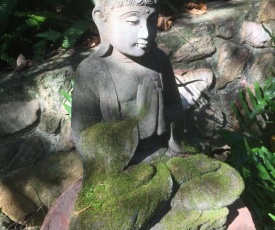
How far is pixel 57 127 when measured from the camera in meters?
2.79

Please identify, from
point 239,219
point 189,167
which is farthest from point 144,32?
point 239,219

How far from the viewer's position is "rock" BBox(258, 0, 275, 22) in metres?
3.26

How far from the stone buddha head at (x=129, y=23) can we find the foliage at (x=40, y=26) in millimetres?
1126

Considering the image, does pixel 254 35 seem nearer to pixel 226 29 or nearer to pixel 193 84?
pixel 226 29

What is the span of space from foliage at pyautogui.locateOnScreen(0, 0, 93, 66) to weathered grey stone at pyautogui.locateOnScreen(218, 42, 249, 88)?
955 mm

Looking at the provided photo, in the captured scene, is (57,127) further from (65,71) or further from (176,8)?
(176,8)

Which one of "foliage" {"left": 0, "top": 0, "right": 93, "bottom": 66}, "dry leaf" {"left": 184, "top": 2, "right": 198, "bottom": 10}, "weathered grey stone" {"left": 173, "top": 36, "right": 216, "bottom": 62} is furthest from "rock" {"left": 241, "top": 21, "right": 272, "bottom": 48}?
"foliage" {"left": 0, "top": 0, "right": 93, "bottom": 66}

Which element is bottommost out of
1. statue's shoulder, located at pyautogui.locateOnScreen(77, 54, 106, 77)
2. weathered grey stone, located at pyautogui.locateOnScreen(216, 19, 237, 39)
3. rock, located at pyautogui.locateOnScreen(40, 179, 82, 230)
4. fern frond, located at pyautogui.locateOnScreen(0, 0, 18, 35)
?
rock, located at pyautogui.locateOnScreen(40, 179, 82, 230)

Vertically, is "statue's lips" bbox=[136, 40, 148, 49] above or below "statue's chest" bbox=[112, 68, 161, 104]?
above

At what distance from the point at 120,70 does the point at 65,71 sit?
0.98 meters

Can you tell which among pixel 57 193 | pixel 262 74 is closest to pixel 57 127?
pixel 57 193

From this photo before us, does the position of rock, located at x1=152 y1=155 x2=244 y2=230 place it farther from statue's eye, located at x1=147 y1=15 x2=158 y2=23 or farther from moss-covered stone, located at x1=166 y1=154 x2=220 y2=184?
statue's eye, located at x1=147 y1=15 x2=158 y2=23

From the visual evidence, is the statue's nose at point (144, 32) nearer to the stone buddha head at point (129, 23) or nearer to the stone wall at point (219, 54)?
the stone buddha head at point (129, 23)

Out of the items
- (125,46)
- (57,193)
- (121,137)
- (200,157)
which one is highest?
(125,46)
